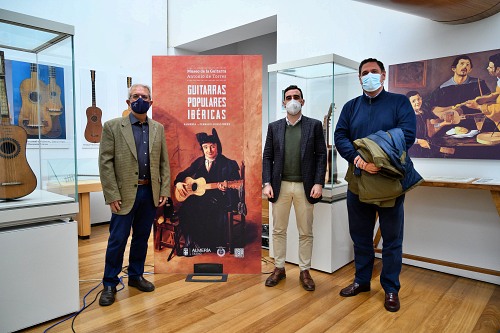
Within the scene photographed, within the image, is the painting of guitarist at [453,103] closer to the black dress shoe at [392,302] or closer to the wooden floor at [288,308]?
the wooden floor at [288,308]

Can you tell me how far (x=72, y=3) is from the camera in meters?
4.95

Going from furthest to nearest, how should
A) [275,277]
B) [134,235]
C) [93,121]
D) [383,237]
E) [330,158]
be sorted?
[93,121] → [330,158] → [275,277] → [134,235] → [383,237]

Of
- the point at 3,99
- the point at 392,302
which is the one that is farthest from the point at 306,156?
the point at 3,99

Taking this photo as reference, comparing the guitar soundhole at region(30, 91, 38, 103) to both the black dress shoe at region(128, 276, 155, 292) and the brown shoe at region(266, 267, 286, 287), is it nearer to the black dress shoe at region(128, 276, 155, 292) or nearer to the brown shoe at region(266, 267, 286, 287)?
the black dress shoe at region(128, 276, 155, 292)

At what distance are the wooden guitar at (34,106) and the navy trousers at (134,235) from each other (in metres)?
0.82

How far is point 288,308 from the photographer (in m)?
2.60

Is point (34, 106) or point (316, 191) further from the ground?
point (34, 106)

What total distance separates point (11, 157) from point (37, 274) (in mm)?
802

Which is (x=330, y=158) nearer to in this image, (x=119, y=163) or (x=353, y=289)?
(x=353, y=289)

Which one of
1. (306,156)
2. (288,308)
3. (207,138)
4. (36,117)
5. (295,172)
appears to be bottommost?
(288,308)

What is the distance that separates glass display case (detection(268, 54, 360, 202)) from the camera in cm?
334

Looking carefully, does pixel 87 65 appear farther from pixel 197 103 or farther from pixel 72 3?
pixel 197 103

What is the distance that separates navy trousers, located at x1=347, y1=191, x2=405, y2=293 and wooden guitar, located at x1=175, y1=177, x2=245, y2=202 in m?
1.00

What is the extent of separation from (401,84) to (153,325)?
10.1 feet
